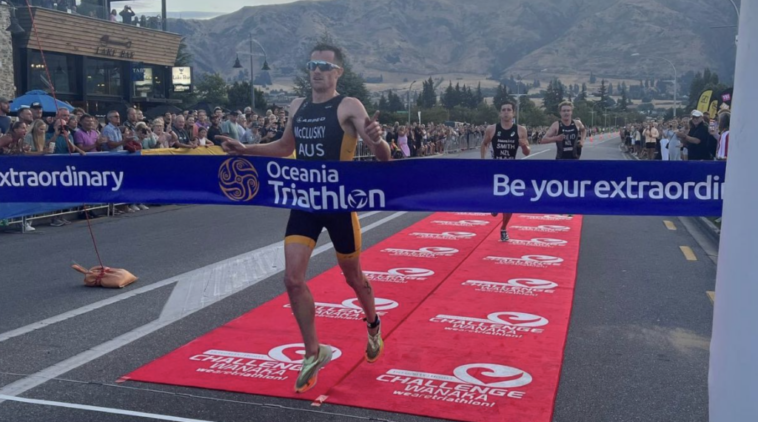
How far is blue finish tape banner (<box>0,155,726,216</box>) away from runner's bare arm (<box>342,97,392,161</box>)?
0.16m

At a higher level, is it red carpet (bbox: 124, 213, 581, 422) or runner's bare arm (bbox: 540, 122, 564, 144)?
runner's bare arm (bbox: 540, 122, 564, 144)

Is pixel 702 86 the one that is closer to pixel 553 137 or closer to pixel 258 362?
pixel 553 137

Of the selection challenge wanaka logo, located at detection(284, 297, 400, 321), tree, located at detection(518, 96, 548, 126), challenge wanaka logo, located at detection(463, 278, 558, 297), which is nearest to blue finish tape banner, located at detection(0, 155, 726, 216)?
challenge wanaka logo, located at detection(284, 297, 400, 321)

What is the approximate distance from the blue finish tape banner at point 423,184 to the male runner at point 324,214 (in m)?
0.10

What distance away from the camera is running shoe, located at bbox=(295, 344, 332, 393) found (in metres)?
4.88

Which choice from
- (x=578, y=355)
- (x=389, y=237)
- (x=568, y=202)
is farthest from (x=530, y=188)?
(x=389, y=237)

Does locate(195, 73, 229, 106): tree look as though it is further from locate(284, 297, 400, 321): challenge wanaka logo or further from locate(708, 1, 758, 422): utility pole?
locate(708, 1, 758, 422): utility pole

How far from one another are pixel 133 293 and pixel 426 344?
349 cm

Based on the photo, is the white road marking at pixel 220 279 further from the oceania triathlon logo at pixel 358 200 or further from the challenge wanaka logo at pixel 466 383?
the challenge wanaka logo at pixel 466 383

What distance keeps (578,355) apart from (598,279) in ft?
10.6

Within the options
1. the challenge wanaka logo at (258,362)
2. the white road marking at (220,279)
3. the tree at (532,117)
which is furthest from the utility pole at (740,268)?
the tree at (532,117)

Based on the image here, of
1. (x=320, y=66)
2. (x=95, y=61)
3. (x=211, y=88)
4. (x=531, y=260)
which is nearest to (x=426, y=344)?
(x=320, y=66)

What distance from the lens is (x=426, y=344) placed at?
19.9ft

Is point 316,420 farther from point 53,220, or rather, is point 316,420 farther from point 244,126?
point 244,126
